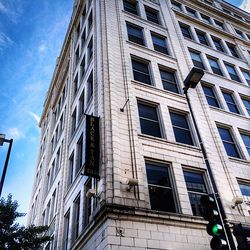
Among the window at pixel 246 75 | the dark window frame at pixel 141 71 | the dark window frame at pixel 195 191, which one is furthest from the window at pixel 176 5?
the dark window frame at pixel 195 191

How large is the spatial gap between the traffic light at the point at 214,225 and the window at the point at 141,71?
1320 centimetres

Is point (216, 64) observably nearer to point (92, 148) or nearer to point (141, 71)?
point (141, 71)

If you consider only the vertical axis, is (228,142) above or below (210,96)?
below

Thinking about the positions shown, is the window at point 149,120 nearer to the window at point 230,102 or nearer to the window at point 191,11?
the window at point 230,102

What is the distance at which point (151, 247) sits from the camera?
1195 cm

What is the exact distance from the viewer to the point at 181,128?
18656mm

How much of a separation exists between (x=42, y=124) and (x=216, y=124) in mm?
31268

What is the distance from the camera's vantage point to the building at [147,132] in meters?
13.0

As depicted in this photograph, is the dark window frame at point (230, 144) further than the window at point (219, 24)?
No

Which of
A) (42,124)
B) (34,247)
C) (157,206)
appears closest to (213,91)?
(157,206)

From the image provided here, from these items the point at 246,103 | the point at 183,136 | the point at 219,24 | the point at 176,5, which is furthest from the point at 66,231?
the point at 219,24

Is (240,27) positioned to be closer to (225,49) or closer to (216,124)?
(225,49)

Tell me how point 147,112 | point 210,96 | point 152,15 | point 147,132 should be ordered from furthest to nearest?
point 152,15, point 210,96, point 147,112, point 147,132

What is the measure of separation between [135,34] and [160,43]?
247 centimetres
